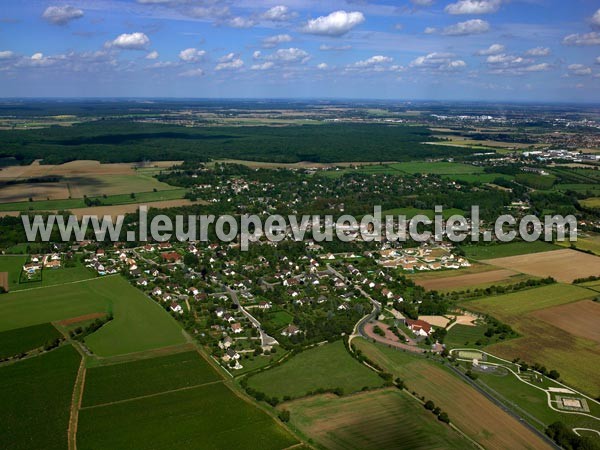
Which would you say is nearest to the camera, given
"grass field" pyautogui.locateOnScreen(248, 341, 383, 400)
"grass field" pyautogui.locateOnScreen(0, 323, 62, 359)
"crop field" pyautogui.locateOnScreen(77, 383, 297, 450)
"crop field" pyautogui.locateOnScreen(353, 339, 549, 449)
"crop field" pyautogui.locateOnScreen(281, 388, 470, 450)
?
"crop field" pyautogui.locateOnScreen(77, 383, 297, 450)

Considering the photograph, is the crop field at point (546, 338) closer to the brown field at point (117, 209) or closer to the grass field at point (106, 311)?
the grass field at point (106, 311)

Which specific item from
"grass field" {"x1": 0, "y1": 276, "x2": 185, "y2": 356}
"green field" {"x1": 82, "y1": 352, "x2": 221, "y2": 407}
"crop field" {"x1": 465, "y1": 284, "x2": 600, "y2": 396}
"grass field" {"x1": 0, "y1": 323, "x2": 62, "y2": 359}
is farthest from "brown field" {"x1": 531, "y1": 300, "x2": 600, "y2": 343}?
"grass field" {"x1": 0, "y1": 323, "x2": 62, "y2": 359}

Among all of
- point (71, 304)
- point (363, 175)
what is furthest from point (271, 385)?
point (363, 175)

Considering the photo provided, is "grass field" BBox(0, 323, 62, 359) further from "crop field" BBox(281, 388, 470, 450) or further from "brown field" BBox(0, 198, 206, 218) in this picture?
"brown field" BBox(0, 198, 206, 218)

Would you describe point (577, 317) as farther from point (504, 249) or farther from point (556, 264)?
point (504, 249)

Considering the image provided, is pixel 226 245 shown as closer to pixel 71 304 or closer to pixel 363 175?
pixel 71 304
